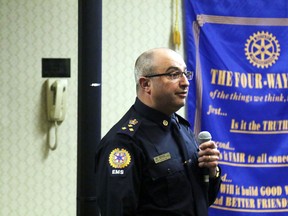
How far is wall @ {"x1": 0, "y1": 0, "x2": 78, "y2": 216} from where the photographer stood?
330 cm

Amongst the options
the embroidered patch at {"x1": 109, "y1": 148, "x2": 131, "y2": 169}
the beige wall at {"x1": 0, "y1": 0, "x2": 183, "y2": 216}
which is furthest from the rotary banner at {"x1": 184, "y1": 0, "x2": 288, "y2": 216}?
the embroidered patch at {"x1": 109, "y1": 148, "x2": 131, "y2": 169}

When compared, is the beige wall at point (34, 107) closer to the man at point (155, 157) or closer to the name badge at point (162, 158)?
the man at point (155, 157)

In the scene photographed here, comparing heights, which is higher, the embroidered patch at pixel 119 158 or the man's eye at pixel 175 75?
the man's eye at pixel 175 75

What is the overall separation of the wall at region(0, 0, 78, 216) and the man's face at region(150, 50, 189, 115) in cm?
162

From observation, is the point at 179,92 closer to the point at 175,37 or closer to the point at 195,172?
the point at 195,172

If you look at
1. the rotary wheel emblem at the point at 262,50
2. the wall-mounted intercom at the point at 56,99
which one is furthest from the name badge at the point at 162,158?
the rotary wheel emblem at the point at 262,50

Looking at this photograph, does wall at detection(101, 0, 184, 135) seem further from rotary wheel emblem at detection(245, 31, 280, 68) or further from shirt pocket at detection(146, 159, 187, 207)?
shirt pocket at detection(146, 159, 187, 207)

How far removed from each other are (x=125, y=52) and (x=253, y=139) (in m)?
1.05

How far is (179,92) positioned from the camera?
69.6 inches

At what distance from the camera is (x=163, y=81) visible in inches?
69.7

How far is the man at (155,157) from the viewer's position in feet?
5.41

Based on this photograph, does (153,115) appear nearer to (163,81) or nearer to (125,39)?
(163,81)

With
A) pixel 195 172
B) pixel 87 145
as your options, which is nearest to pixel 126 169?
pixel 195 172

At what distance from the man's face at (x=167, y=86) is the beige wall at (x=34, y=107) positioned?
1.60 metres
